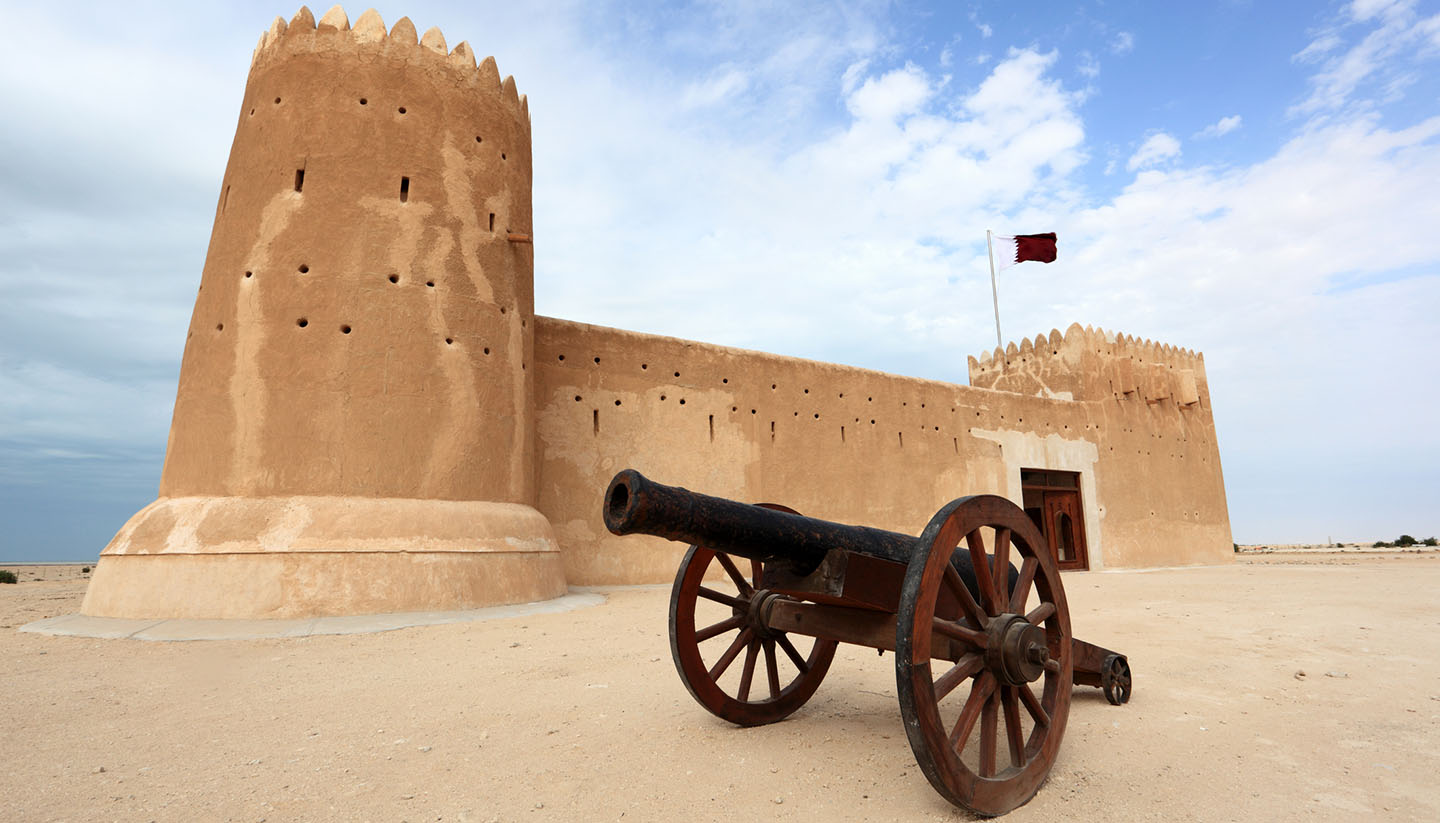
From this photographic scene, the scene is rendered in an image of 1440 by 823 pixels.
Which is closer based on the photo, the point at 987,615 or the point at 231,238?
the point at 987,615

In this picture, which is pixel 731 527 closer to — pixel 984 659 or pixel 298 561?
pixel 984 659

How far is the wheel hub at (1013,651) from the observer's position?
2.61 metres

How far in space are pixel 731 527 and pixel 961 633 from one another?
0.85 metres

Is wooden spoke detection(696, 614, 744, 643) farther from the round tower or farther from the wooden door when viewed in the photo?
the wooden door

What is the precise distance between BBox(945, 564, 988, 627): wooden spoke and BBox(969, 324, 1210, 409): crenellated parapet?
54.7 feet

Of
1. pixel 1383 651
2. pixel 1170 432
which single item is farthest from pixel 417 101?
pixel 1170 432

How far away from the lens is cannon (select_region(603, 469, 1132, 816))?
229 centimetres

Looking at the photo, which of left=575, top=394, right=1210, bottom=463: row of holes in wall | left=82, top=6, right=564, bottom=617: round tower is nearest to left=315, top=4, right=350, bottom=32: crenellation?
left=82, top=6, right=564, bottom=617: round tower

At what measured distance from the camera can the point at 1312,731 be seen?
3312mm

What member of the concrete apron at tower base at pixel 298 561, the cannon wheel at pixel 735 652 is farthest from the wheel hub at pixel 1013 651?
the concrete apron at tower base at pixel 298 561

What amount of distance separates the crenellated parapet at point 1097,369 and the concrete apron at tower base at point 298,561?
14216mm

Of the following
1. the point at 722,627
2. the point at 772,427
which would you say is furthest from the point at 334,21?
the point at 722,627

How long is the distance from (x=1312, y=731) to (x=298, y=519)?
25.7ft

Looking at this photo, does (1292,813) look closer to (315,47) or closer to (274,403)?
(274,403)
